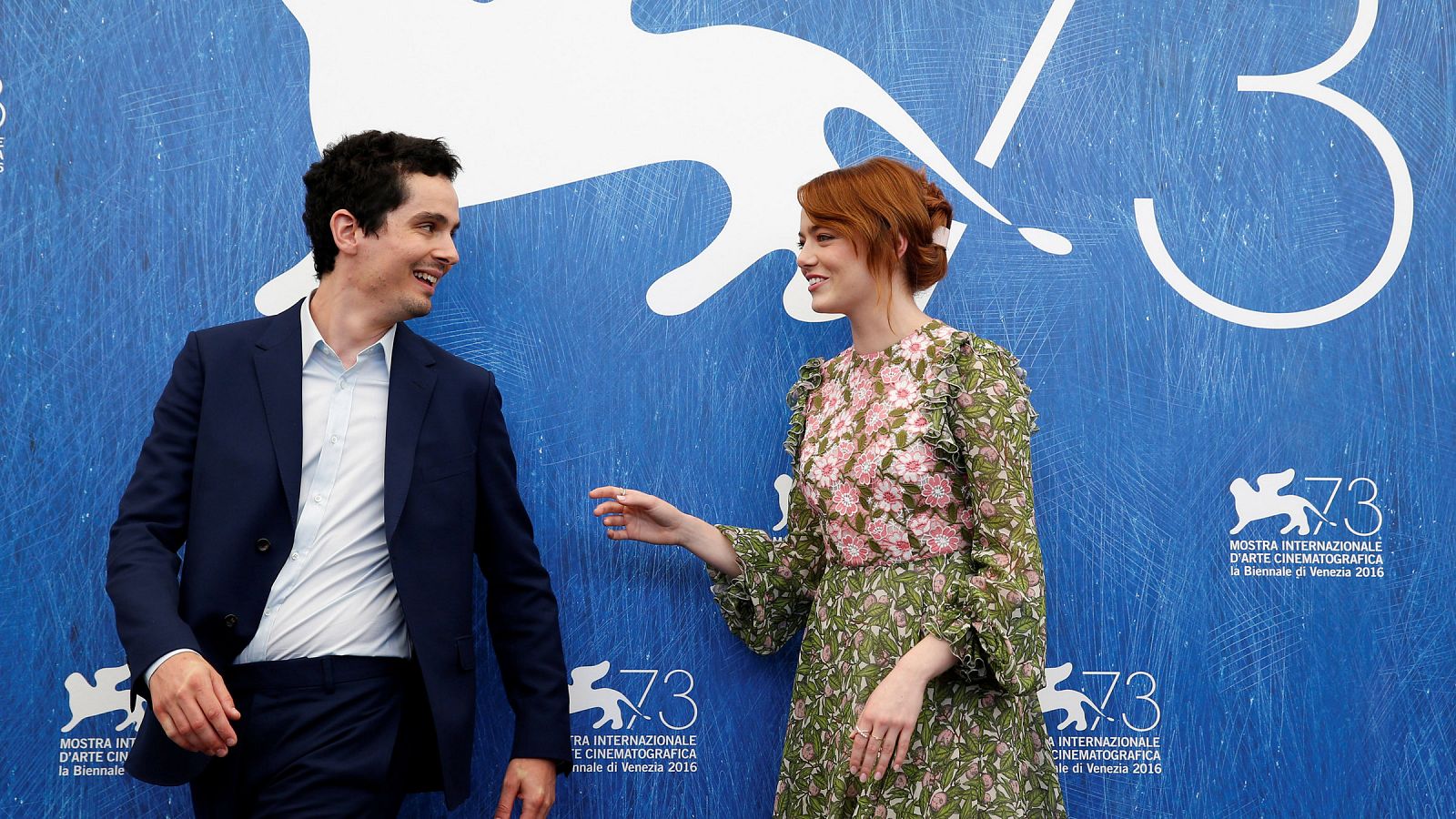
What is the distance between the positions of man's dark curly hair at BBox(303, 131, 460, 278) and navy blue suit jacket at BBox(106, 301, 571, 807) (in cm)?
18

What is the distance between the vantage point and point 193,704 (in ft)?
5.41

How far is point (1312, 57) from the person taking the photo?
242 centimetres

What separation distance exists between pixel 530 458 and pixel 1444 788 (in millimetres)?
2049

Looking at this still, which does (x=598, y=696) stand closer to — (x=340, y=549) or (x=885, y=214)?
(x=340, y=549)

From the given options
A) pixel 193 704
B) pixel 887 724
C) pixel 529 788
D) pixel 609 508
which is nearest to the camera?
pixel 193 704

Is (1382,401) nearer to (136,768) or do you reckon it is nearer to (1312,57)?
(1312,57)

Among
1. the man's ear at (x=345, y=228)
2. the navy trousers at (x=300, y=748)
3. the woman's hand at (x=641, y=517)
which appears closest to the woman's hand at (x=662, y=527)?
the woman's hand at (x=641, y=517)

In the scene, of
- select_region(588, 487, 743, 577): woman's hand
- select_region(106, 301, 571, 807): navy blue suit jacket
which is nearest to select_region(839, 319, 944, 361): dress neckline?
select_region(588, 487, 743, 577): woman's hand

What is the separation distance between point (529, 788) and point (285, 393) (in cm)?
83

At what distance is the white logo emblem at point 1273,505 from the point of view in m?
2.36

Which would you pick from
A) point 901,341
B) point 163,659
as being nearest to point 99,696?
point 163,659

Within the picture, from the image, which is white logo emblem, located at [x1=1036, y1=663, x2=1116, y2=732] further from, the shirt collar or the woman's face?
the shirt collar

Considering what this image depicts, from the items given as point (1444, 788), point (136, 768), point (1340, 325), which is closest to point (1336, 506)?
point (1340, 325)

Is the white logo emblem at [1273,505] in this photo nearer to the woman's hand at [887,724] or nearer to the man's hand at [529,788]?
the woman's hand at [887,724]
